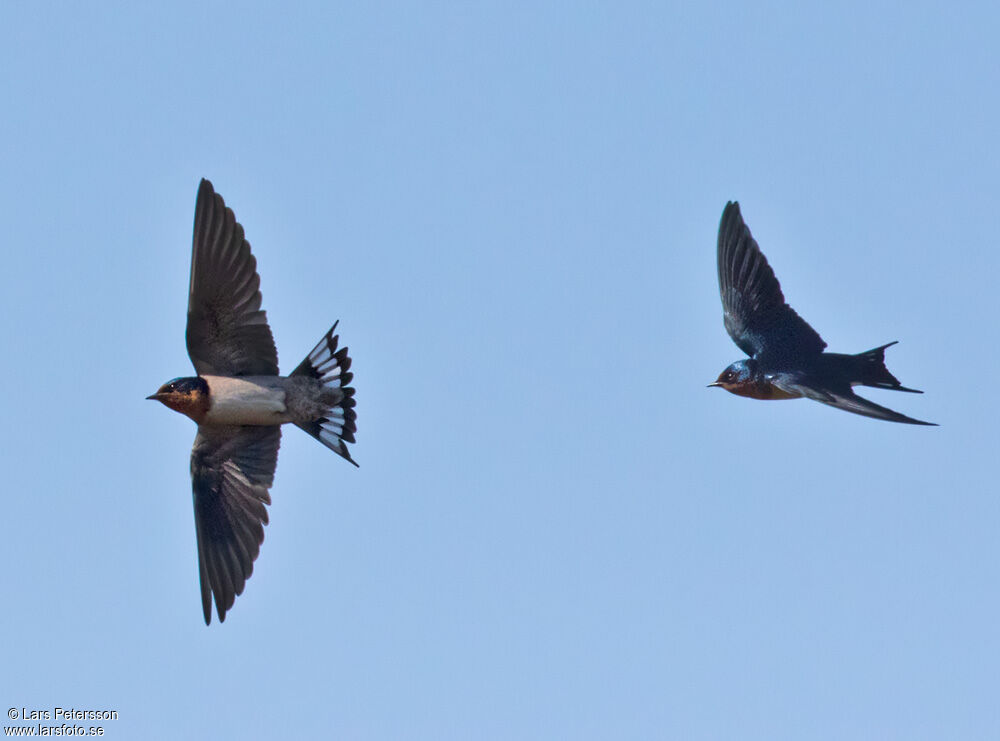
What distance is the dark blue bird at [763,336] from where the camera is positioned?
12.7 meters

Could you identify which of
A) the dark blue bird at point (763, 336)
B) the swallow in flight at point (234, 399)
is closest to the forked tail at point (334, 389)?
the swallow in flight at point (234, 399)

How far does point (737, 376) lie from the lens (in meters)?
13.9

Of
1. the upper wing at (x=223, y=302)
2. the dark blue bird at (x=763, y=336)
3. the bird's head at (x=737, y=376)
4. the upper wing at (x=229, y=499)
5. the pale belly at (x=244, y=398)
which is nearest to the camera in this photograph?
the upper wing at (x=223, y=302)

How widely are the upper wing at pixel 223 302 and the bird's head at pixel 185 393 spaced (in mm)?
157

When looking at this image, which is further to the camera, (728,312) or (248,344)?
(728,312)

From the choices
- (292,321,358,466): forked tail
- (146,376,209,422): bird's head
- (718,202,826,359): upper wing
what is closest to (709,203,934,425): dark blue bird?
(718,202,826,359): upper wing

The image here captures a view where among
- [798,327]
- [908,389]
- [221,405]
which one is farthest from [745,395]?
[221,405]

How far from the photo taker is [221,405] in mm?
11898

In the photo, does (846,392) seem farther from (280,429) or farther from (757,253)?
(280,429)

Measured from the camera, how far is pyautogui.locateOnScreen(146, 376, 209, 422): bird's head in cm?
1188

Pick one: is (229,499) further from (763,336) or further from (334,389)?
(763,336)

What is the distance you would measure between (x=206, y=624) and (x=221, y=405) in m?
1.65

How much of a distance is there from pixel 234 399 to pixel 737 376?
450 centimetres

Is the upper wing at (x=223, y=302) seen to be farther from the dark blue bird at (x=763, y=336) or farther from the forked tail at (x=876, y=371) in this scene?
the forked tail at (x=876, y=371)
